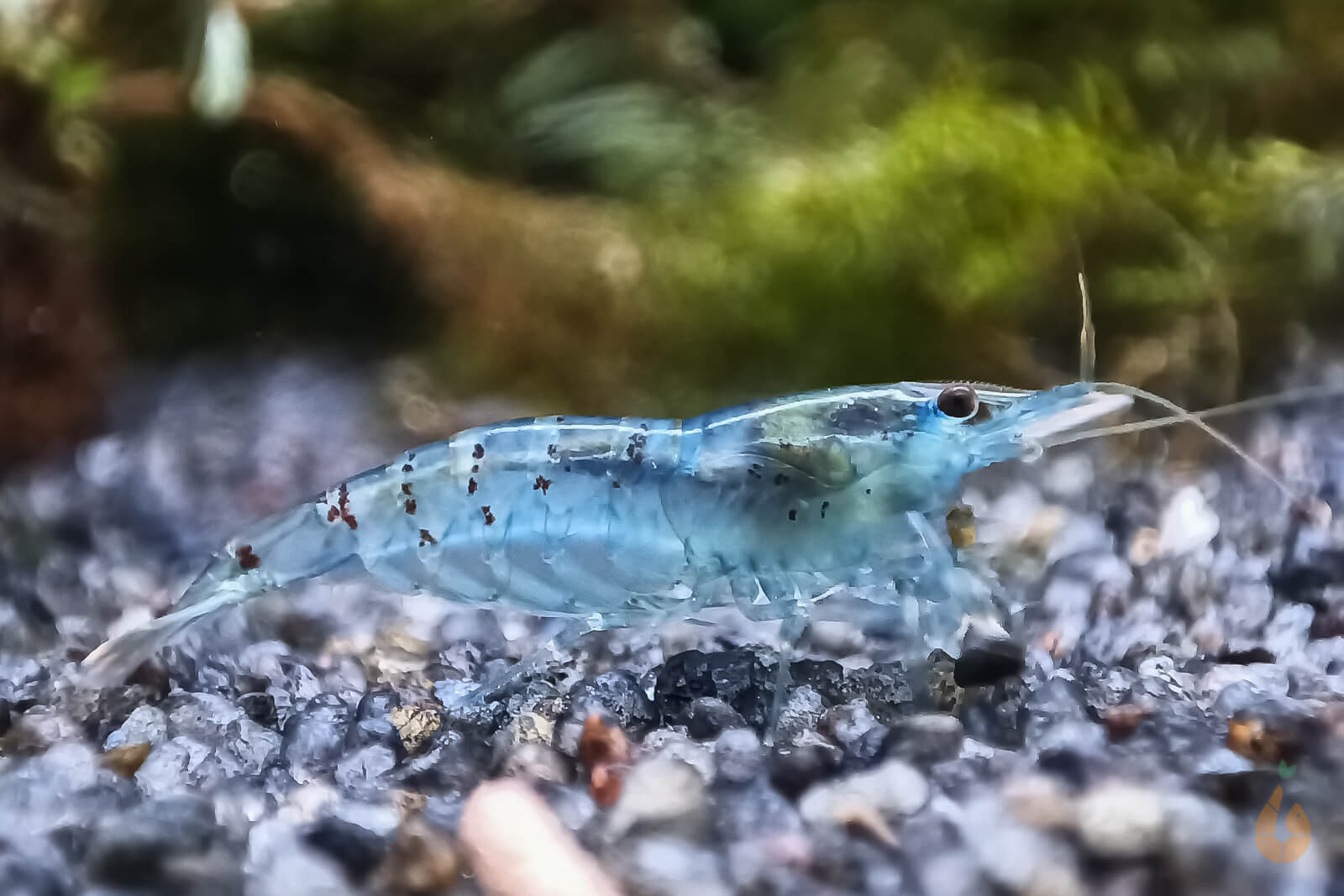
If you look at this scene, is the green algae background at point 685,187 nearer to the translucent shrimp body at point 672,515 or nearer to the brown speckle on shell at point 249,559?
the translucent shrimp body at point 672,515

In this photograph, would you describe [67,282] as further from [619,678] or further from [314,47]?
[619,678]

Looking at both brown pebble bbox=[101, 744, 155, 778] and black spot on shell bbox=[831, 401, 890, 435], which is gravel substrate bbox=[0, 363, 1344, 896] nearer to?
brown pebble bbox=[101, 744, 155, 778]

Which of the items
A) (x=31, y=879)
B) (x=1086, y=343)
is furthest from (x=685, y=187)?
(x=31, y=879)

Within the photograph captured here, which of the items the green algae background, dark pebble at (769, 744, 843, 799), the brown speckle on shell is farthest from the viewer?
the green algae background

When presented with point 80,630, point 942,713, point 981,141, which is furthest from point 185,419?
point 981,141

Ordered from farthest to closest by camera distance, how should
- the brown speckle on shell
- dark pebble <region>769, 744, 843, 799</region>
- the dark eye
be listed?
the brown speckle on shell
the dark eye
dark pebble <region>769, 744, 843, 799</region>

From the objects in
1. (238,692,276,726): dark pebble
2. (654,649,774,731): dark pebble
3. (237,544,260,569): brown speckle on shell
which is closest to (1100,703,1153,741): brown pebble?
(654,649,774,731): dark pebble

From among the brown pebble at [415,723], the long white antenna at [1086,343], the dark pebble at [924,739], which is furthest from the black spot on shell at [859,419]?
the brown pebble at [415,723]
